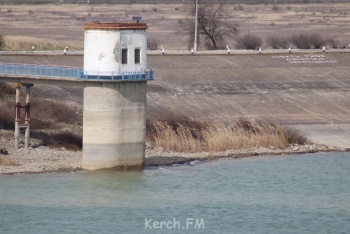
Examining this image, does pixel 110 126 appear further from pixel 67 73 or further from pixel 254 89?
pixel 254 89

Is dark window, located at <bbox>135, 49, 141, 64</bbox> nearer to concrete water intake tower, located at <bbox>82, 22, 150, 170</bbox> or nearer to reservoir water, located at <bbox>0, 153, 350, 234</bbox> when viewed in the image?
concrete water intake tower, located at <bbox>82, 22, 150, 170</bbox>

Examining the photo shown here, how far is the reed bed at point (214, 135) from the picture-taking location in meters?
65.4

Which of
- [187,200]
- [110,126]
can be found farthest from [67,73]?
[187,200]

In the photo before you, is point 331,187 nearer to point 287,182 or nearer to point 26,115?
point 287,182

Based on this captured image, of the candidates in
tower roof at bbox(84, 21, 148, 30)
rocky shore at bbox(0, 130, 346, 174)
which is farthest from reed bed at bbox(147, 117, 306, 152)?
tower roof at bbox(84, 21, 148, 30)

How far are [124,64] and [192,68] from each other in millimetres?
26100

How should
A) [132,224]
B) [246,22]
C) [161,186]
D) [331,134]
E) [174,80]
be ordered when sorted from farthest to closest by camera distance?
1. [246,22]
2. [174,80]
3. [331,134]
4. [161,186]
5. [132,224]

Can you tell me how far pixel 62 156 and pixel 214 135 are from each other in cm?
816

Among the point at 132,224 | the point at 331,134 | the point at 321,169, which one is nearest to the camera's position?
the point at 132,224

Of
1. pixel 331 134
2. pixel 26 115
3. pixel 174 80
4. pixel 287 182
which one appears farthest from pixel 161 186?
pixel 174 80

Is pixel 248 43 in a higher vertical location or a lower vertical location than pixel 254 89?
higher

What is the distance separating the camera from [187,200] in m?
54.0

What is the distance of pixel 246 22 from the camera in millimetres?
137625

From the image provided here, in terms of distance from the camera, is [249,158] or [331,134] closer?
[249,158]
